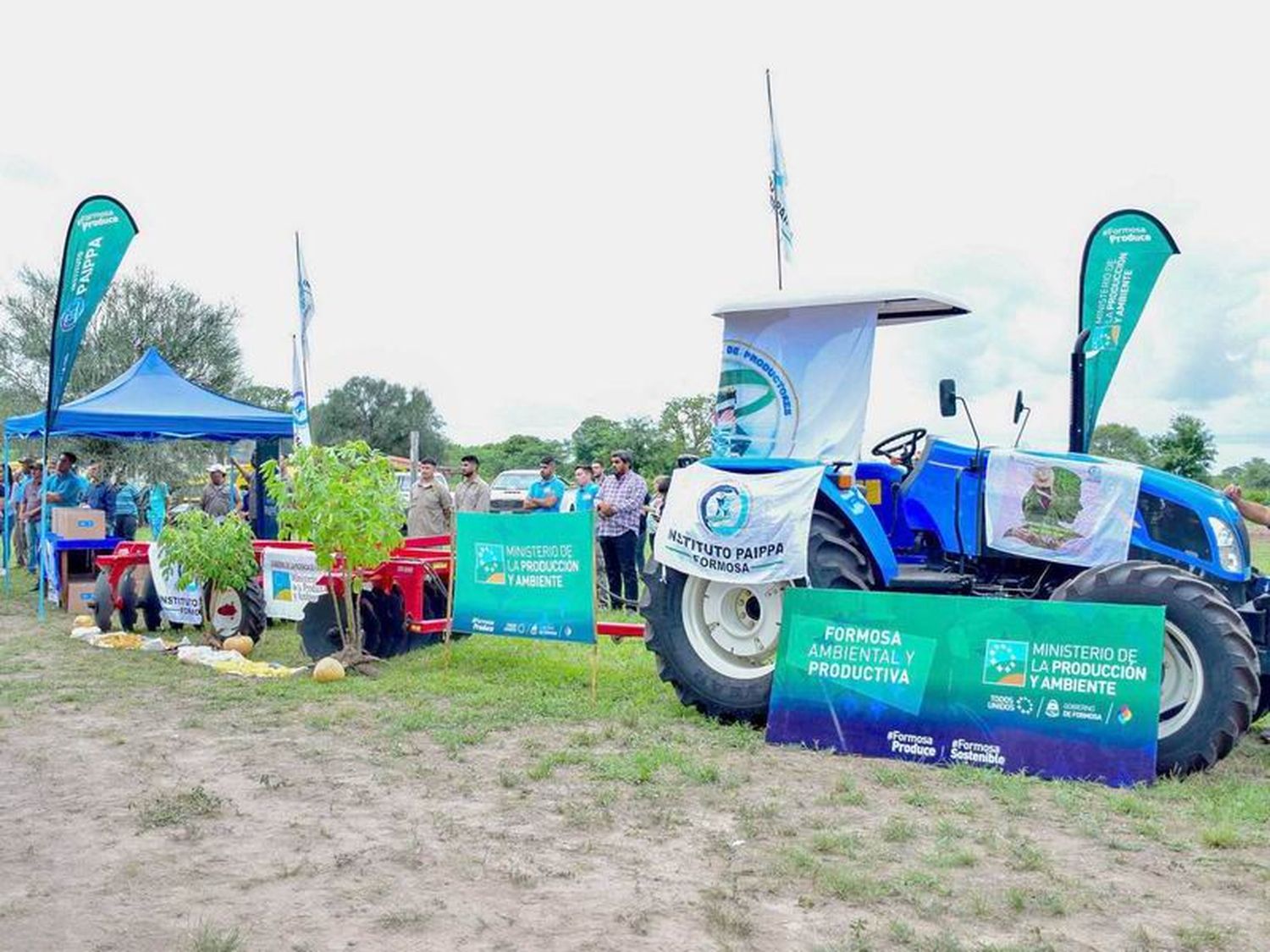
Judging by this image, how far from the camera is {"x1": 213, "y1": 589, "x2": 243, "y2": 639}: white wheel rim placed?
1080 centimetres

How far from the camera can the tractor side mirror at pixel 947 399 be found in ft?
22.6

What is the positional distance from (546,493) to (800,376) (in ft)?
24.8

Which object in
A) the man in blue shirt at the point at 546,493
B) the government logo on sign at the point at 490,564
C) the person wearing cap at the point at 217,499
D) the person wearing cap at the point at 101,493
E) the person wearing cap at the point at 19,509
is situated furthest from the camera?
the person wearing cap at the point at 19,509

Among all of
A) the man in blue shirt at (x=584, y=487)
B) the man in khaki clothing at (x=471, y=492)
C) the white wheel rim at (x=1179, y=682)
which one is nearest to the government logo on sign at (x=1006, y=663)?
the white wheel rim at (x=1179, y=682)

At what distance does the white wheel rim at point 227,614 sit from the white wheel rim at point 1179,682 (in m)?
7.82

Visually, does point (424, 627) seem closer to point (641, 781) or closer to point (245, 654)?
point (245, 654)

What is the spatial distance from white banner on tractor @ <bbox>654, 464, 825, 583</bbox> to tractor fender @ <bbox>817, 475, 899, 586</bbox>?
15 cm

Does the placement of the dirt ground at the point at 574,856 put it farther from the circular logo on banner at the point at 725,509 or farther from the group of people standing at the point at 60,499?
the group of people standing at the point at 60,499

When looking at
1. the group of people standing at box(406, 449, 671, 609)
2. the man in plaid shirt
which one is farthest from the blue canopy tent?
the man in plaid shirt

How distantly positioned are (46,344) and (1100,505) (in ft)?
102

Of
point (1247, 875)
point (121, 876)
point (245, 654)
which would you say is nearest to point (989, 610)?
point (1247, 875)

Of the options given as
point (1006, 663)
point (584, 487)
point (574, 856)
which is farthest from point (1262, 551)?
point (574, 856)

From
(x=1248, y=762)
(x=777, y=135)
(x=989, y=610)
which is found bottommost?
(x=1248, y=762)

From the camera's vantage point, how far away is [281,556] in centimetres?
1084
